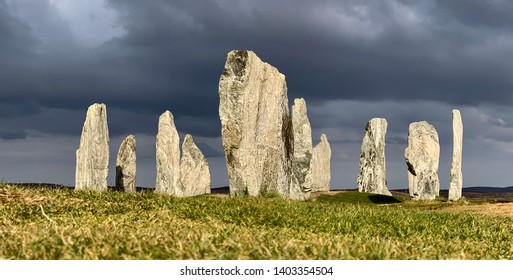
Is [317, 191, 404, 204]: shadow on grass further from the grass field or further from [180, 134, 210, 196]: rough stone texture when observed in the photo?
the grass field

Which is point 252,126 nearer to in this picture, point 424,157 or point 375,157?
point 424,157

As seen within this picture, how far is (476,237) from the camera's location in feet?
36.7

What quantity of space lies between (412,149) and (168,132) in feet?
48.0

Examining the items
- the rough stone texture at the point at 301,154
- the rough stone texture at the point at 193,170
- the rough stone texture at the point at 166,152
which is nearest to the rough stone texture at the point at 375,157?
the rough stone texture at the point at 301,154

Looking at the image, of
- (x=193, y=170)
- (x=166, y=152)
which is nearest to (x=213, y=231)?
(x=166, y=152)

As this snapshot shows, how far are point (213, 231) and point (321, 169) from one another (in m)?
38.5

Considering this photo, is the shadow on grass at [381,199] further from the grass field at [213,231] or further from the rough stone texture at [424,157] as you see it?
the grass field at [213,231]

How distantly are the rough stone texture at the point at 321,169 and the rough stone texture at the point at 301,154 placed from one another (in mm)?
10034

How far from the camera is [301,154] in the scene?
→ 34844mm

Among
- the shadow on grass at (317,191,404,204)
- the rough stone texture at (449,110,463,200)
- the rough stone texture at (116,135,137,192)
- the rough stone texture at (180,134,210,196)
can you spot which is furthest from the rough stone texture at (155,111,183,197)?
the rough stone texture at (449,110,463,200)

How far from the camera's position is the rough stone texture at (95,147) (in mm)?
33594

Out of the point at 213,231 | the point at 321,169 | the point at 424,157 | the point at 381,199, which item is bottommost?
the point at 213,231

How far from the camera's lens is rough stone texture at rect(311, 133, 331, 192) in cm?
4641

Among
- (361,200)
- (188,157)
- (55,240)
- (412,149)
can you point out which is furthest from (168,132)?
(55,240)
